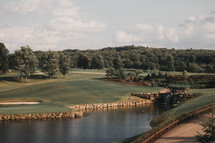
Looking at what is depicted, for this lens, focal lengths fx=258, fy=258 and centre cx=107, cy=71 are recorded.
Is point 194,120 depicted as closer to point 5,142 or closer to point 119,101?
point 5,142

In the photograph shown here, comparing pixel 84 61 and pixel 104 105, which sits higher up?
pixel 84 61

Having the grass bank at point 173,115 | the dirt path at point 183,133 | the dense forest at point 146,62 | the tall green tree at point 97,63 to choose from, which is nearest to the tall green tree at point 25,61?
the dense forest at point 146,62

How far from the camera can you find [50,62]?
297 feet

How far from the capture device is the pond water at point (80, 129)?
30.0 metres

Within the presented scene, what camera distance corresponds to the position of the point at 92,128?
35.0 m

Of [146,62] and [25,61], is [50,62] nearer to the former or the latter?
[25,61]

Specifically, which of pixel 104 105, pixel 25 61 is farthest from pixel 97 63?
pixel 104 105

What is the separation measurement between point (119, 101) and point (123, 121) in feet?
56.7

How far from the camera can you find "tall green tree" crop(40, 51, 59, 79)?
8988 centimetres

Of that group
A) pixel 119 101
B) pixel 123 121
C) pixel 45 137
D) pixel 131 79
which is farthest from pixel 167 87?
pixel 45 137

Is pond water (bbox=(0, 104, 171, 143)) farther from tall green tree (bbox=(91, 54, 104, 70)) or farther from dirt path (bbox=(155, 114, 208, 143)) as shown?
tall green tree (bbox=(91, 54, 104, 70))

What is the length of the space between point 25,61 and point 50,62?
9.28 metres

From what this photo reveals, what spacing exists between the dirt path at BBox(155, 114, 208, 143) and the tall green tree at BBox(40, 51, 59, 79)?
7136 cm

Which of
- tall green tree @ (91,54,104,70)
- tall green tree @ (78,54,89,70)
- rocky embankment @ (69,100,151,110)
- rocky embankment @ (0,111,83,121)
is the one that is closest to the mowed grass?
rocky embankment @ (69,100,151,110)
